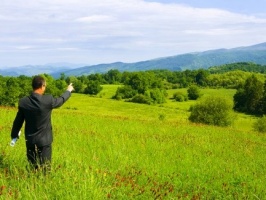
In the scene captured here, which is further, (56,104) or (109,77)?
(109,77)

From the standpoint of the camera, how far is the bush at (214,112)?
47.8 m

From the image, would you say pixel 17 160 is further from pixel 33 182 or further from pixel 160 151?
pixel 160 151

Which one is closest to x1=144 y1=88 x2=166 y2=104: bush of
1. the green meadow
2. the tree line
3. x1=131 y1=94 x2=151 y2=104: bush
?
the tree line

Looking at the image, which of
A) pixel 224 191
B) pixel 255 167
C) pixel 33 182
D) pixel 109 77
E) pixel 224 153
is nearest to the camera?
pixel 33 182

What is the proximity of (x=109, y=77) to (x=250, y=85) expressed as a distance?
92.6 meters

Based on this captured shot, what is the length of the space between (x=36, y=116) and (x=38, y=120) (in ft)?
0.32

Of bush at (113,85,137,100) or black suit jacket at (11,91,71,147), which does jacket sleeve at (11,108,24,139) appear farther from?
bush at (113,85,137,100)

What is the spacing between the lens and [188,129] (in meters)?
20.2

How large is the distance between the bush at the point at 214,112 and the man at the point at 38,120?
41.9m

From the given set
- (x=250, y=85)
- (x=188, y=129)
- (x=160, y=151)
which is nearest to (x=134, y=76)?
(x=250, y=85)

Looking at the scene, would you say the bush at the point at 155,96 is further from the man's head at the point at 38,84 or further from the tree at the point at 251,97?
the man's head at the point at 38,84

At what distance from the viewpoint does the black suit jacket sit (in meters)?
7.05

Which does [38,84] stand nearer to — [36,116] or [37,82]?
[37,82]

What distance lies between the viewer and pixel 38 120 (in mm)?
7125
